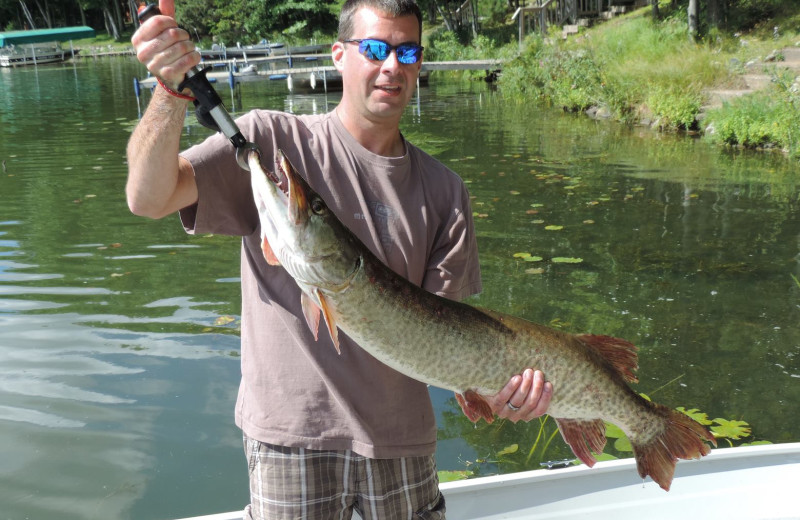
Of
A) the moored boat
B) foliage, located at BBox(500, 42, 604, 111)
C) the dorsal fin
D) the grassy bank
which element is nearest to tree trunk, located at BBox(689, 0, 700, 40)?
the grassy bank

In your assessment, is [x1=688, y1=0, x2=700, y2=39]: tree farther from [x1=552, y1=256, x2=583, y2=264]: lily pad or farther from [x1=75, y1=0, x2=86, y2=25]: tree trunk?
[x1=75, y1=0, x2=86, y2=25]: tree trunk

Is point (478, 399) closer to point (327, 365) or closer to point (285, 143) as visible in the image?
point (327, 365)

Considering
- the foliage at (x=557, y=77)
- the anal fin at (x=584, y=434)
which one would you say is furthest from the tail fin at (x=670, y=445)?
the foliage at (x=557, y=77)

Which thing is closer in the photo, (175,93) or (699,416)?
(175,93)

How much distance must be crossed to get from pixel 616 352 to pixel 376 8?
60.4 inches

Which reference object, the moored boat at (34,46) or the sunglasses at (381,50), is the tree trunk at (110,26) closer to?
the moored boat at (34,46)

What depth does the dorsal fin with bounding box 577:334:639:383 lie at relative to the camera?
271 centimetres

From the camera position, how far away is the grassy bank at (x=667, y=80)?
15.9 m

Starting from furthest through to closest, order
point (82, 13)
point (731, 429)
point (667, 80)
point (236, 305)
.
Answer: point (82, 13) < point (667, 80) < point (236, 305) < point (731, 429)

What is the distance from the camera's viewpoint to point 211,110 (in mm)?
2020

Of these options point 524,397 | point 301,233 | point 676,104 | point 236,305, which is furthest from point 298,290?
Result: point 676,104

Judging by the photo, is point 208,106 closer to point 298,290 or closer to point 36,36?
point 298,290

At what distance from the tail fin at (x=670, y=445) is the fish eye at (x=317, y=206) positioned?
4.90 feet

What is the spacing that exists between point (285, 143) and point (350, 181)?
25cm
